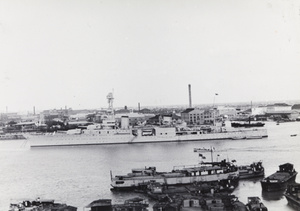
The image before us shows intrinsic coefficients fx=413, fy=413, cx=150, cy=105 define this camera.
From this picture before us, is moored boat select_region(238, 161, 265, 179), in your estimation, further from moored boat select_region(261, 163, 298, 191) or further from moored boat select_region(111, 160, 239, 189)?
moored boat select_region(261, 163, 298, 191)

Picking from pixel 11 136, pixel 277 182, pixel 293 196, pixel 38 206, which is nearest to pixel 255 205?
pixel 293 196

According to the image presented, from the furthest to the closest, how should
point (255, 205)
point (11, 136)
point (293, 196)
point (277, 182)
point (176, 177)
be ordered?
point (11, 136) → point (176, 177) → point (277, 182) → point (293, 196) → point (255, 205)

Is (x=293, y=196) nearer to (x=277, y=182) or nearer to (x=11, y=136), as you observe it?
(x=277, y=182)

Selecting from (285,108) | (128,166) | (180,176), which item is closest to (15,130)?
(128,166)

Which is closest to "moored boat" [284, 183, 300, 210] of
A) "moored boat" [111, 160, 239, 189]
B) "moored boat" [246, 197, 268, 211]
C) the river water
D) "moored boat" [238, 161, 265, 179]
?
the river water

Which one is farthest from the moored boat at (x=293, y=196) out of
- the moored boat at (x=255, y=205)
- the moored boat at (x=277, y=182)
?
the moored boat at (x=277, y=182)

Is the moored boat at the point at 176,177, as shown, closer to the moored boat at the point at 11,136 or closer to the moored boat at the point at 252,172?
the moored boat at the point at 252,172
